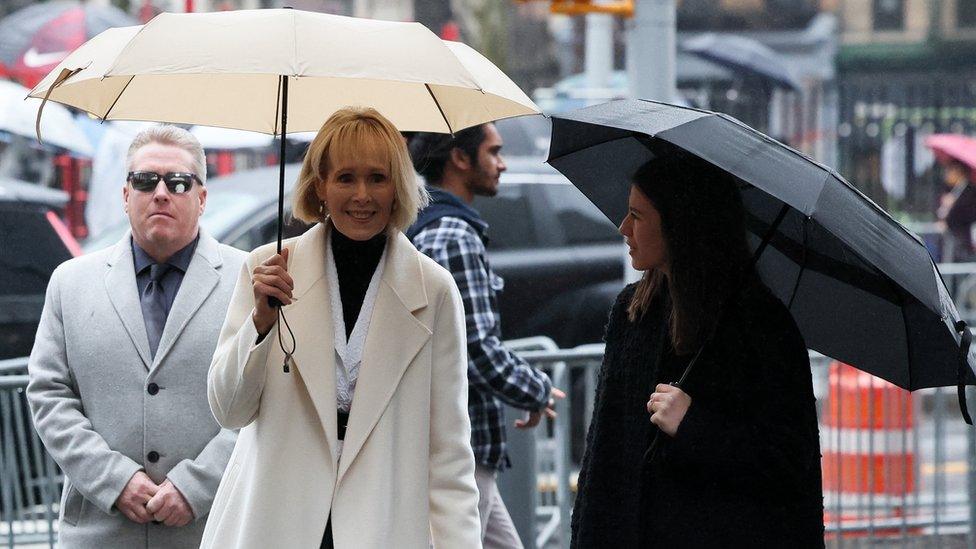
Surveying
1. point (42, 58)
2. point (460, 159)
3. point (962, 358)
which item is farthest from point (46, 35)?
point (962, 358)

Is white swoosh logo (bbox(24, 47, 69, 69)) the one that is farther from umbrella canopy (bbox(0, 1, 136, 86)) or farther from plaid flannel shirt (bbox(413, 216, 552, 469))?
plaid flannel shirt (bbox(413, 216, 552, 469))

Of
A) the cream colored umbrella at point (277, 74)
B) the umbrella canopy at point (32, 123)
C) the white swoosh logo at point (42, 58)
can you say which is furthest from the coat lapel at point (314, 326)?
the white swoosh logo at point (42, 58)

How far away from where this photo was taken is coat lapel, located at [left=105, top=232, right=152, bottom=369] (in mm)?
4090

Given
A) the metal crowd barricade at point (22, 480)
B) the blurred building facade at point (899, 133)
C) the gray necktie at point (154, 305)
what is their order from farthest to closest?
the blurred building facade at point (899, 133), the metal crowd barricade at point (22, 480), the gray necktie at point (154, 305)

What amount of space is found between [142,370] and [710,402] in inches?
62.3

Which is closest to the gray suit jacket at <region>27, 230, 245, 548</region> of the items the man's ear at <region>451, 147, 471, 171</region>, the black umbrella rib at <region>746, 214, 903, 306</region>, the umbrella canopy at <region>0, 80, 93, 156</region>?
the man's ear at <region>451, 147, 471, 171</region>

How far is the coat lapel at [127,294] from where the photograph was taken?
409 cm

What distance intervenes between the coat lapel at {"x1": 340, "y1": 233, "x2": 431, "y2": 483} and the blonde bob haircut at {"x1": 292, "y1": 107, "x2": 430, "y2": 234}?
0.10 metres

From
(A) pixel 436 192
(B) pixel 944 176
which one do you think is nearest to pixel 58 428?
(A) pixel 436 192

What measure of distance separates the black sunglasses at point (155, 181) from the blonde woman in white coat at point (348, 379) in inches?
26.7

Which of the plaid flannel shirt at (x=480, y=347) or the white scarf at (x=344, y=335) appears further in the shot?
the plaid flannel shirt at (x=480, y=347)

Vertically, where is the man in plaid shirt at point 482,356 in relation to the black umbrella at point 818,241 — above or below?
below

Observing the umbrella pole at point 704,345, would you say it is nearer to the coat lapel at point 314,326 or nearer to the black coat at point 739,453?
the black coat at point 739,453

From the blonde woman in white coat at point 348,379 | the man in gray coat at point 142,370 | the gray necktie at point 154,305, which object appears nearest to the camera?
the blonde woman in white coat at point 348,379
